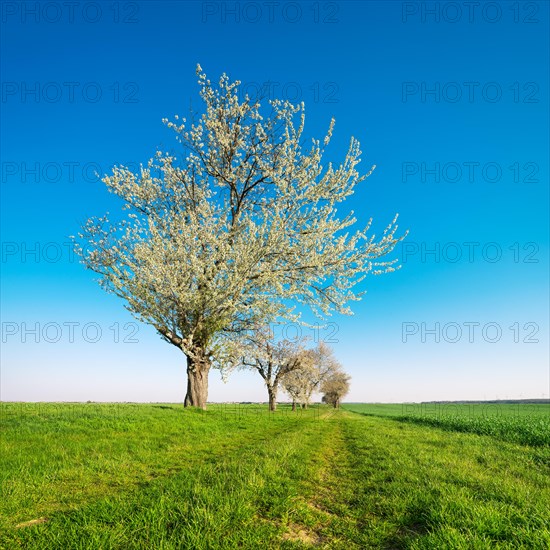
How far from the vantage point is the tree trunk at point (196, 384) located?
2184cm

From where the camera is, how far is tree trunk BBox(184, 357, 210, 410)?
21844 mm

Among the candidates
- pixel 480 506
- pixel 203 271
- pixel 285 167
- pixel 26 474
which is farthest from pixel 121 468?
pixel 285 167

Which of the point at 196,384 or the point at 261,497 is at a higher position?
the point at 261,497

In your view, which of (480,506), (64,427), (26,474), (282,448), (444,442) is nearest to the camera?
(480,506)

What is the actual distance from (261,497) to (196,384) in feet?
56.6

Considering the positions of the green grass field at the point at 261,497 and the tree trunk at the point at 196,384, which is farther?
the tree trunk at the point at 196,384

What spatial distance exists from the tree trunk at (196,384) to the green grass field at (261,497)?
33.8 feet

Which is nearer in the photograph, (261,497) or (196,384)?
(261,497)

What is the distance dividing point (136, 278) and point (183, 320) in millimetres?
3613

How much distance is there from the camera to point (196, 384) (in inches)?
868

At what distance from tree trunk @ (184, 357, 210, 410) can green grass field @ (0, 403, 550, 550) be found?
405 inches

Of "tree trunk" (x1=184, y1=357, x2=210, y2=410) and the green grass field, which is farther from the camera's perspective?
"tree trunk" (x1=184, y1=357, x2=210, y2=410)

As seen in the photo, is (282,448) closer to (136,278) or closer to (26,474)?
(26,474)

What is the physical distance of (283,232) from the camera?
19.5 m
